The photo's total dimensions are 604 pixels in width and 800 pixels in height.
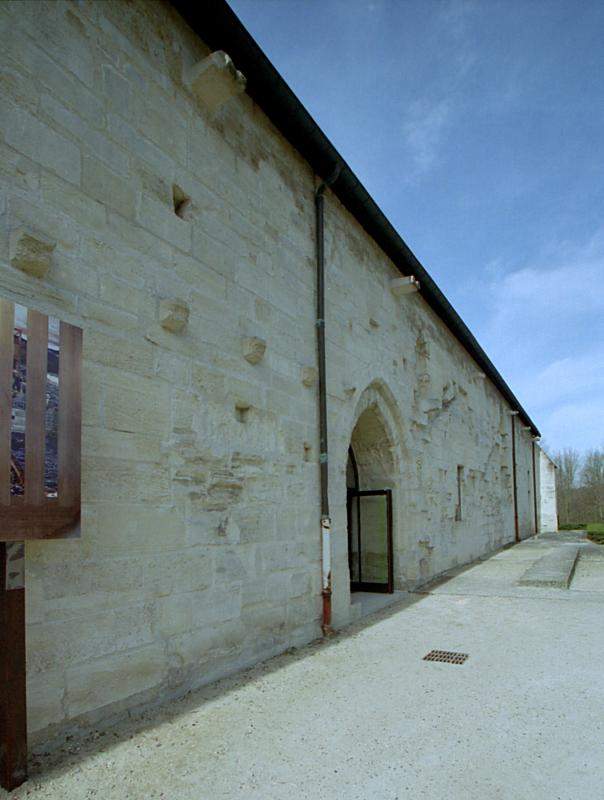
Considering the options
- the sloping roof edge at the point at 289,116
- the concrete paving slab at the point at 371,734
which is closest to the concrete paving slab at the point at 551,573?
the concrete paving slab at the point at 371,734

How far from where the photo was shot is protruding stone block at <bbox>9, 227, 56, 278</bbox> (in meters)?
2.67

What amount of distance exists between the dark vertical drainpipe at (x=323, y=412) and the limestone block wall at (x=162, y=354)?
9 cm

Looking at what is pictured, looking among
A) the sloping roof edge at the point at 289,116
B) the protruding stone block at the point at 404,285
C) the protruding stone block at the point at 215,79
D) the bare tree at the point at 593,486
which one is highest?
the sloping roof edge at the point at 289,116

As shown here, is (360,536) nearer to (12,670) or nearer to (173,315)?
(173,315)

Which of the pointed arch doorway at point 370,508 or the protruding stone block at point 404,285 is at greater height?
the protruding stone block at point 404,285

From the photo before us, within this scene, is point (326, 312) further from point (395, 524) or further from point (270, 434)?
point (395, 524)

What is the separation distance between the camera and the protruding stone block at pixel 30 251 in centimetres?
267

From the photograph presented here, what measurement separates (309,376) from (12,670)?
343 centimetres

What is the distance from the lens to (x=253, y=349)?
439cm

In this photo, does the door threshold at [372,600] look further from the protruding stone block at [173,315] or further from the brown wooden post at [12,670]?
the brown wooden post at [12,670]

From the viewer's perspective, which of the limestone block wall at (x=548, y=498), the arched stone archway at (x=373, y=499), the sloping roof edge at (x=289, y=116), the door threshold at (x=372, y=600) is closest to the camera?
the sloping roof edge at (x=289, y=116)

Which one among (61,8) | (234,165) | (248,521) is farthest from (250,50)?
(248,521)

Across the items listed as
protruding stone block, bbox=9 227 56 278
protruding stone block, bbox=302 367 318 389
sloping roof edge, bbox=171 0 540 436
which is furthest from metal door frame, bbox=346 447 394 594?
protruding stone block, bbox=9 227 56 278

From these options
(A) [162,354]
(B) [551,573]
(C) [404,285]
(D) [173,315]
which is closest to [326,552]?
(A) [162,354]
